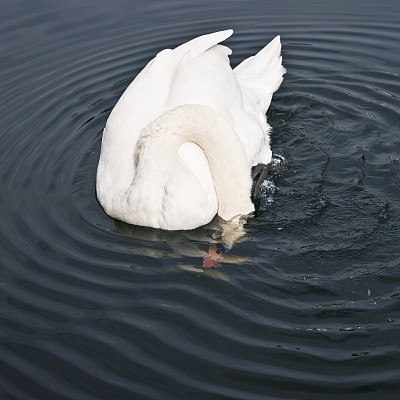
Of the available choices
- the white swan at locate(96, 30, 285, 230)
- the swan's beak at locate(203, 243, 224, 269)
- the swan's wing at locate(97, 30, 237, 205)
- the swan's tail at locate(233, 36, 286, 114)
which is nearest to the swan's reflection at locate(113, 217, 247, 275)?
the swan's beak at locate(203, 243, 224, 269)

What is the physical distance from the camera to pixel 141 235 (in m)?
7.09

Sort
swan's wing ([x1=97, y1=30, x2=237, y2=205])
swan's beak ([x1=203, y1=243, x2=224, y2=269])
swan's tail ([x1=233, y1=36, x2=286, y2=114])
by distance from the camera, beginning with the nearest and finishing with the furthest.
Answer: swan's beak ([x1=203, y1=243, x2=224, y2=269]) → swan's wing ([x1=97, y1=30, x2=237, y2=205]) → swan's tail ([x1=233, y1=36, x2=286, y2=114])

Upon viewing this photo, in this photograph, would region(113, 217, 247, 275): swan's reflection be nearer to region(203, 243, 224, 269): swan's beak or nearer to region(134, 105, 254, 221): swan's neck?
region(203, 243, 224, 269): swan's beak

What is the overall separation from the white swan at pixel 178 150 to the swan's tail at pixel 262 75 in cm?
122

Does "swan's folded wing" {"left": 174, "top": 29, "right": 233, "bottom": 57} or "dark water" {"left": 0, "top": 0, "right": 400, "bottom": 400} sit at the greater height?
"swan's folded wing" {"left": 174, "top": 29, "right": 233, "bottom": 57}

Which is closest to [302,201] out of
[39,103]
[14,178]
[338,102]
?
[338,102]

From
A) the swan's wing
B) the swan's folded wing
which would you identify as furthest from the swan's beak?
the swan's folded wing

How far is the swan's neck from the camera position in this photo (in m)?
6.88

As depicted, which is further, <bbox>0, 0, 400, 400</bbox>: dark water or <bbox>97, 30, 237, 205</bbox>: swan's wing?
<bbox>97, 30, 237, 205</bbox>: swan's wing

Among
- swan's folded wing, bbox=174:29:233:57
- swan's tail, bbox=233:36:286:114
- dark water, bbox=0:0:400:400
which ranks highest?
swan's tail, bbox=233:36:286:114

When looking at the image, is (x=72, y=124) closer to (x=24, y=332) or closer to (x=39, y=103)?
(x=39, y=103)

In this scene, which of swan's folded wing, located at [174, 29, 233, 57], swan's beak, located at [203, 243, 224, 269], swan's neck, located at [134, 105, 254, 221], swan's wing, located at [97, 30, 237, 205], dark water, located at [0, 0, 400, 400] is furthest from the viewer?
swan's folded wing, located at [174, 29, 233, 57]

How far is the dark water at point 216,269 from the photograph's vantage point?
5.20 meters

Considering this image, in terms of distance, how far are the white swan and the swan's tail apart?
122 centimetres
